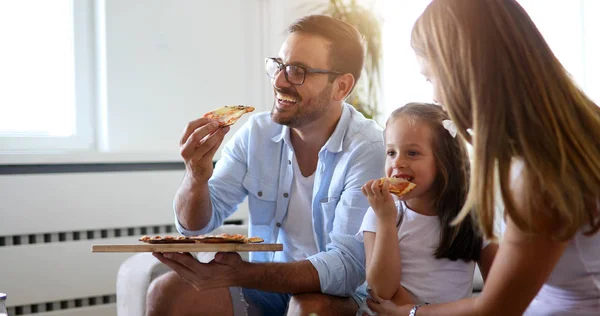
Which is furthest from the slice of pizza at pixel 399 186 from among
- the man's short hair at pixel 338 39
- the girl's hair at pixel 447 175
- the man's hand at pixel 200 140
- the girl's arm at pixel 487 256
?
the man's short hair at pixel 338 39

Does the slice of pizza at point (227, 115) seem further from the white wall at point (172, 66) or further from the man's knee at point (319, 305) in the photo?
the white wall at point (172, 66)

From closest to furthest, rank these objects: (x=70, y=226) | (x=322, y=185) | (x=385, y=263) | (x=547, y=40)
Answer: (x=385, y=263)
(x=322, y=185)
(x=70, y=226)
(x=547, y=40)

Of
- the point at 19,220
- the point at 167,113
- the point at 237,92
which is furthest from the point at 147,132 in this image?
the point at 19,220

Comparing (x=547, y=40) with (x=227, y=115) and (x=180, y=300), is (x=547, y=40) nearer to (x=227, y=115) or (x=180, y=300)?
(x=227, y=115)

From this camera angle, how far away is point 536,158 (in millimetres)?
1309

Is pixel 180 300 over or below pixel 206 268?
below

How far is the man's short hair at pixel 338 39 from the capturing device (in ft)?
8.09

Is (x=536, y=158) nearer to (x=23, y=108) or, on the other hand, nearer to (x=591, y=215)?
(x=591, y=215)

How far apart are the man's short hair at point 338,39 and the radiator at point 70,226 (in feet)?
3.95

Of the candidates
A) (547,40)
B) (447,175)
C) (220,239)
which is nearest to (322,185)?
(447,175)

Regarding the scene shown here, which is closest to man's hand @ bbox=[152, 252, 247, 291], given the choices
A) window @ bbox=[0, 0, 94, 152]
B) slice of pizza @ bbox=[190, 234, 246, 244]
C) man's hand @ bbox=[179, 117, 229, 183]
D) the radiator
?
slice of pizza @ bbox=[190, 234, 246, 244]

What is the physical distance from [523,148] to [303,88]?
117cm

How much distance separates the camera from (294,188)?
2365 mm

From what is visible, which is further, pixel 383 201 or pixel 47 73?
pixel 47 73
